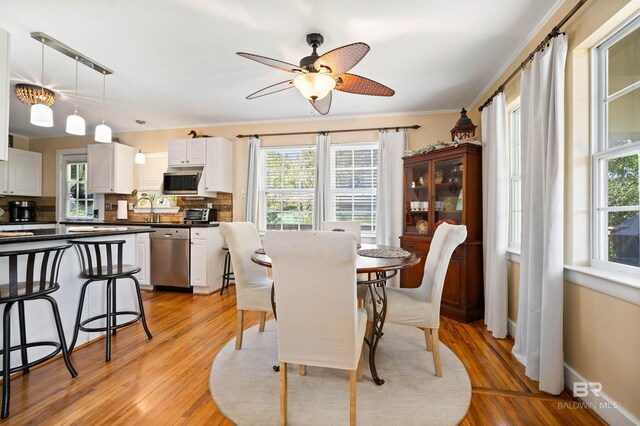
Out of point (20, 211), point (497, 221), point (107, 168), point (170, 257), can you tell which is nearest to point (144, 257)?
point (170, 257)

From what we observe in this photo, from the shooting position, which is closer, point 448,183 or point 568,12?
point 568,12

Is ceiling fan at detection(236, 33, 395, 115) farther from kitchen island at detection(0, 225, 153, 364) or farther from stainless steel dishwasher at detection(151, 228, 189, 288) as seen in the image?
stainless steel dishwasher at detection(151, 228, 189, 288)

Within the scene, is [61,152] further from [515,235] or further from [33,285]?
Answer: [515,235]

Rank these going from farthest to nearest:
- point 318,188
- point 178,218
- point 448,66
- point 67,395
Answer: point 178,218, point 318,188, point 448,66, point 67,395

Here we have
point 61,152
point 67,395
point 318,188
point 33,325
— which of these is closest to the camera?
point 67,395

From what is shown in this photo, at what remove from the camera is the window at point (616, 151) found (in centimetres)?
157

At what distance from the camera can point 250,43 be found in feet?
8.13

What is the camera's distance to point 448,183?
3.38 m

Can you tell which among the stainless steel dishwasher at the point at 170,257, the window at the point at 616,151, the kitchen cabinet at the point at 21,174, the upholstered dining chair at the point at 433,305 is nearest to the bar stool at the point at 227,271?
the stainless steel dishwasher at the point at 170,257

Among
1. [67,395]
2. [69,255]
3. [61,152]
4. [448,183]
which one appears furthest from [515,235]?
[61,152]

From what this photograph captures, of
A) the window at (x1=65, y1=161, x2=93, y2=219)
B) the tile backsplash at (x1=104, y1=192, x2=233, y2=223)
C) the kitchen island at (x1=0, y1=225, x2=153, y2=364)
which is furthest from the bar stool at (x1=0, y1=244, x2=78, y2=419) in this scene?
the window at (x1=65, y1=161, x2=93, y2=219)

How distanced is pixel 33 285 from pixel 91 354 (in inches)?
32.6

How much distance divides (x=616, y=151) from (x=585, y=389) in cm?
142

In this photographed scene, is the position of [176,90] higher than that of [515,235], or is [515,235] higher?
[176,90]
